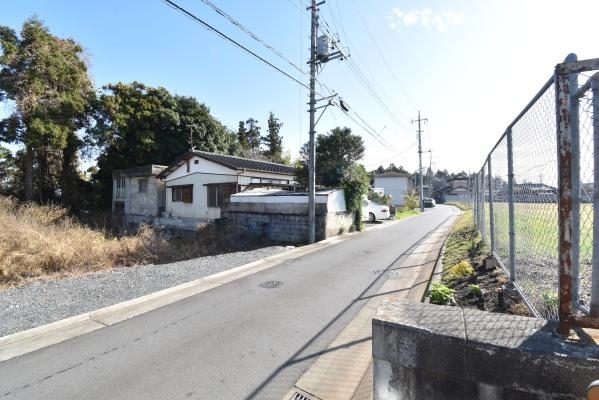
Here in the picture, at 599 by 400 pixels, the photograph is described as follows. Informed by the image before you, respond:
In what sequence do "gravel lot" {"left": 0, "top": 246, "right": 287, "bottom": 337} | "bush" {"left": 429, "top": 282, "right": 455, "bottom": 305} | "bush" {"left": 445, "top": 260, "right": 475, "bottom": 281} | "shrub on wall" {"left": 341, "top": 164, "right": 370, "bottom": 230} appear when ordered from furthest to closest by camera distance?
"shrub on wall" {"left": 341, "top": 164, "right": 370, "bottom": 230}, "bush" {"left": 445, "top": 260, "right": 475, "bottom": 281}, "gravel lot" {"left": 0, "top": 246, "right": 287, "bottom": 337}, "bush" {"left": 429, "top": 282, "right": 455, "bottom": 305}

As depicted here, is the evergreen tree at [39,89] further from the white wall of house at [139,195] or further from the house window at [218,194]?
the house window at [218,194]

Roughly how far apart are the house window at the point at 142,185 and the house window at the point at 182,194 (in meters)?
2.84

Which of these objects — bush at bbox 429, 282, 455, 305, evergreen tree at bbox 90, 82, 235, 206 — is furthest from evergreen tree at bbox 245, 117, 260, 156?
bush at bbox 429, 282, 455, 305

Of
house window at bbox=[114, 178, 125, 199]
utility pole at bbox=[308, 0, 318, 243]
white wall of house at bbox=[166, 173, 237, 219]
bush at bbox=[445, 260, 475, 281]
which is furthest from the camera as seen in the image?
house window at bbox=[114, 178, 125, 199]

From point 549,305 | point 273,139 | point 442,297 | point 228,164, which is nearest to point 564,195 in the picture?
point 549,305

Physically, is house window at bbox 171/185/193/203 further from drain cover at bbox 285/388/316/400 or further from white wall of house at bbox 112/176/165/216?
drain cover at bbox 285/388/316/400

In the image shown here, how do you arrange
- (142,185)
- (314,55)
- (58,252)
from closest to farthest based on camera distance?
(58,252)
(314,55)
(142,185)

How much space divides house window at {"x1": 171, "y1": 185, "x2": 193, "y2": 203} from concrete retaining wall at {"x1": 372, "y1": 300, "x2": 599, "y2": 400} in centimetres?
2062

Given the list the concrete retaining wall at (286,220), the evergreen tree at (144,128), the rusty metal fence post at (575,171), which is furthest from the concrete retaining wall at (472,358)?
the evergreen tree at (144,128)

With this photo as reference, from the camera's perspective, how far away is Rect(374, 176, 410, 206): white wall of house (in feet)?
150

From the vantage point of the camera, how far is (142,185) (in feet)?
81.2

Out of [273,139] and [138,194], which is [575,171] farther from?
[273,139]

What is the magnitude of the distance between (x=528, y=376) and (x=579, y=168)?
1150 millimetres

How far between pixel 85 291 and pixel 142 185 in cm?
1988
